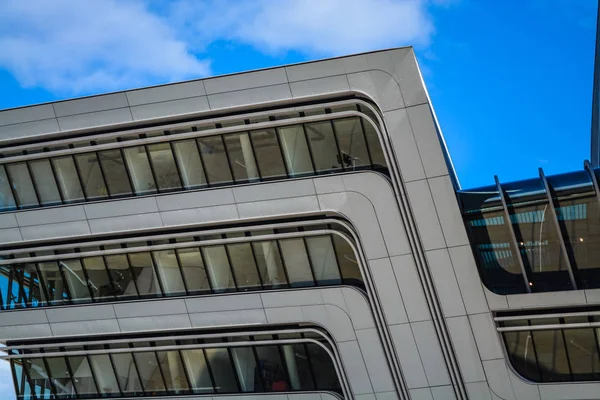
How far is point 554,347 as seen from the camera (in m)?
25.9

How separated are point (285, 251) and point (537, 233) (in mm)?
9730

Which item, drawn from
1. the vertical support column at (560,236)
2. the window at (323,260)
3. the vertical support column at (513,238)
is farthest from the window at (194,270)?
the vertical support column at (560,236)

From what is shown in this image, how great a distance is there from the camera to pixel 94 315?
31469mm

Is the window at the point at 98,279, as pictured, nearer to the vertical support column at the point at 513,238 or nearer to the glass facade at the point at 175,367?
the glass facade at the point at 175,367

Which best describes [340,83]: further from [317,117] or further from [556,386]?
[556,386]

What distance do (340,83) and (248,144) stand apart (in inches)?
177

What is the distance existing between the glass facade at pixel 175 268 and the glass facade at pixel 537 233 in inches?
202

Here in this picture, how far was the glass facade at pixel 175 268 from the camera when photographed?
28.7 meters

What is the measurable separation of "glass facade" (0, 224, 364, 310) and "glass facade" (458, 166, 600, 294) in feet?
16.8

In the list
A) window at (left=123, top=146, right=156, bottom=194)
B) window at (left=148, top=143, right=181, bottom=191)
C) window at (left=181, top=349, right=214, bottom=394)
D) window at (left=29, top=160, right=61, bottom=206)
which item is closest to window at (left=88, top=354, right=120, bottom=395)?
window at (left=181, top=349, right=214, bottom=394)

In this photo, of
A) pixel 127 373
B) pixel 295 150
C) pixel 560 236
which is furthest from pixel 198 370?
pixel 560 236

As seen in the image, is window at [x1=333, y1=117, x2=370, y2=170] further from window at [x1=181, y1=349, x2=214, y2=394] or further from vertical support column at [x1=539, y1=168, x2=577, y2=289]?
window at [x1=181, y1=349, x2=214, y2=394]

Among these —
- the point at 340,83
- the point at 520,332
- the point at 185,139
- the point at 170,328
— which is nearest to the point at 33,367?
the point at 170,328

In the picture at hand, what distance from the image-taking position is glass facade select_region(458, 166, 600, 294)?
25.2 meters
